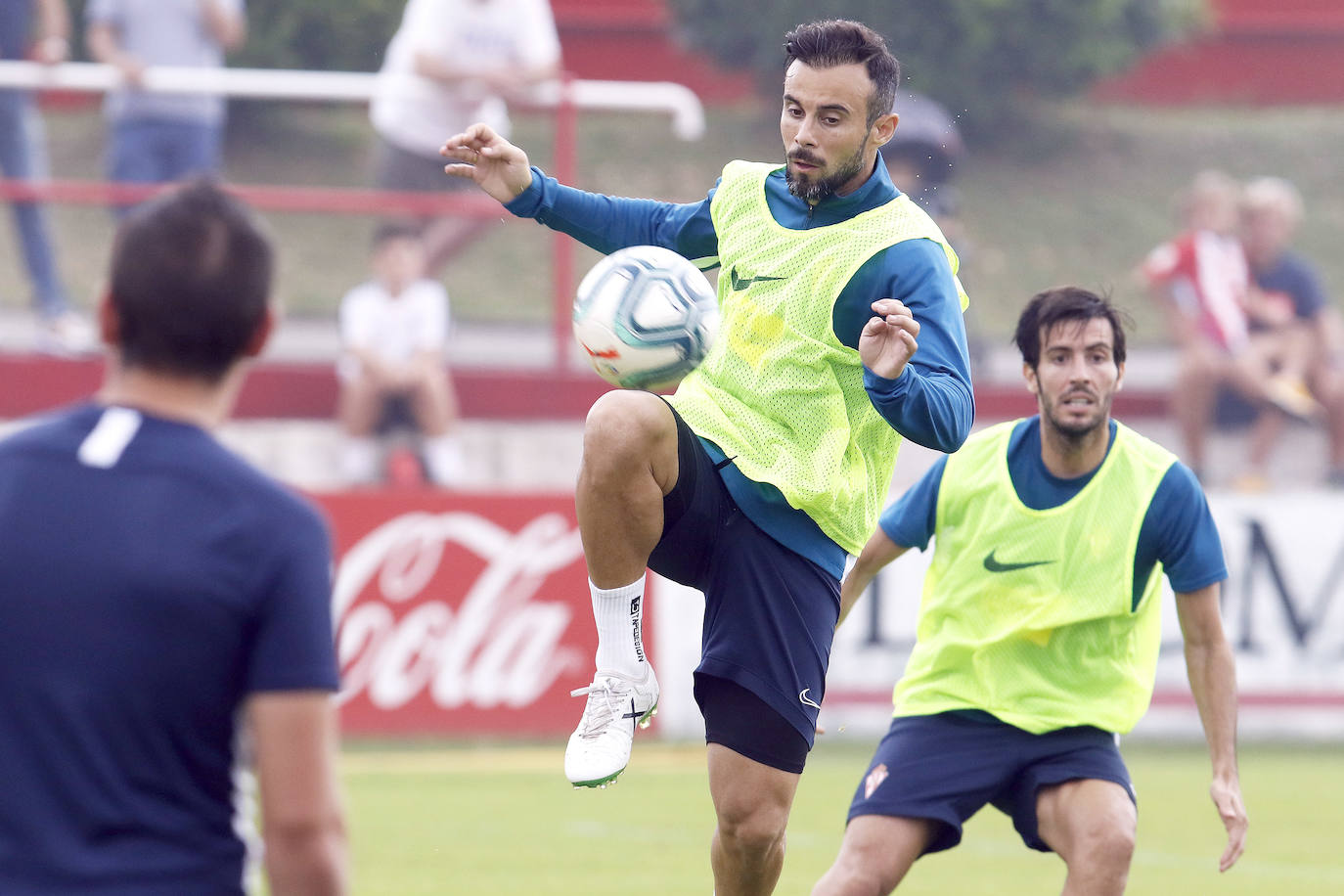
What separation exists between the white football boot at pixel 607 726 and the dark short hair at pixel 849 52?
1586 millimetres

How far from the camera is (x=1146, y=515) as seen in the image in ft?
17.9

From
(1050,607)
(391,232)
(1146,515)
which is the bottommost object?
(391,232)

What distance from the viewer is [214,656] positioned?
263cm

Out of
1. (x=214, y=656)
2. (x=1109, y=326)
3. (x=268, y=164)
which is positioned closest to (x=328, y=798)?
(x=214, y=656)

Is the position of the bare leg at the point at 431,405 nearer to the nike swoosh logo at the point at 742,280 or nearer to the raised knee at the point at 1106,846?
the nike swoosh logo at the point at 742,280

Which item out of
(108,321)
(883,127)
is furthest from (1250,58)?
(108,321)

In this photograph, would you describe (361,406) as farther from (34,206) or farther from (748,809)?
(748,809)

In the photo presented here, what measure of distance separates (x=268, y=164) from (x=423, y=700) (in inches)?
180

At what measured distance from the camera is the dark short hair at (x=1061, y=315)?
18.0 feet

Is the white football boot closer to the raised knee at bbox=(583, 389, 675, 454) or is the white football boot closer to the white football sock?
the white football sock

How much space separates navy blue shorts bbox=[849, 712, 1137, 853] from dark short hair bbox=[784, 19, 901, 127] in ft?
5.87

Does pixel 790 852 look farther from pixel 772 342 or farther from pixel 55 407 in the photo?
pixel 55 407

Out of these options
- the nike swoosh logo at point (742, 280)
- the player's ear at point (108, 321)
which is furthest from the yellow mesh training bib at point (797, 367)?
the player's ear at point (108, 321)

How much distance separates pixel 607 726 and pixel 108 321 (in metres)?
2.57
